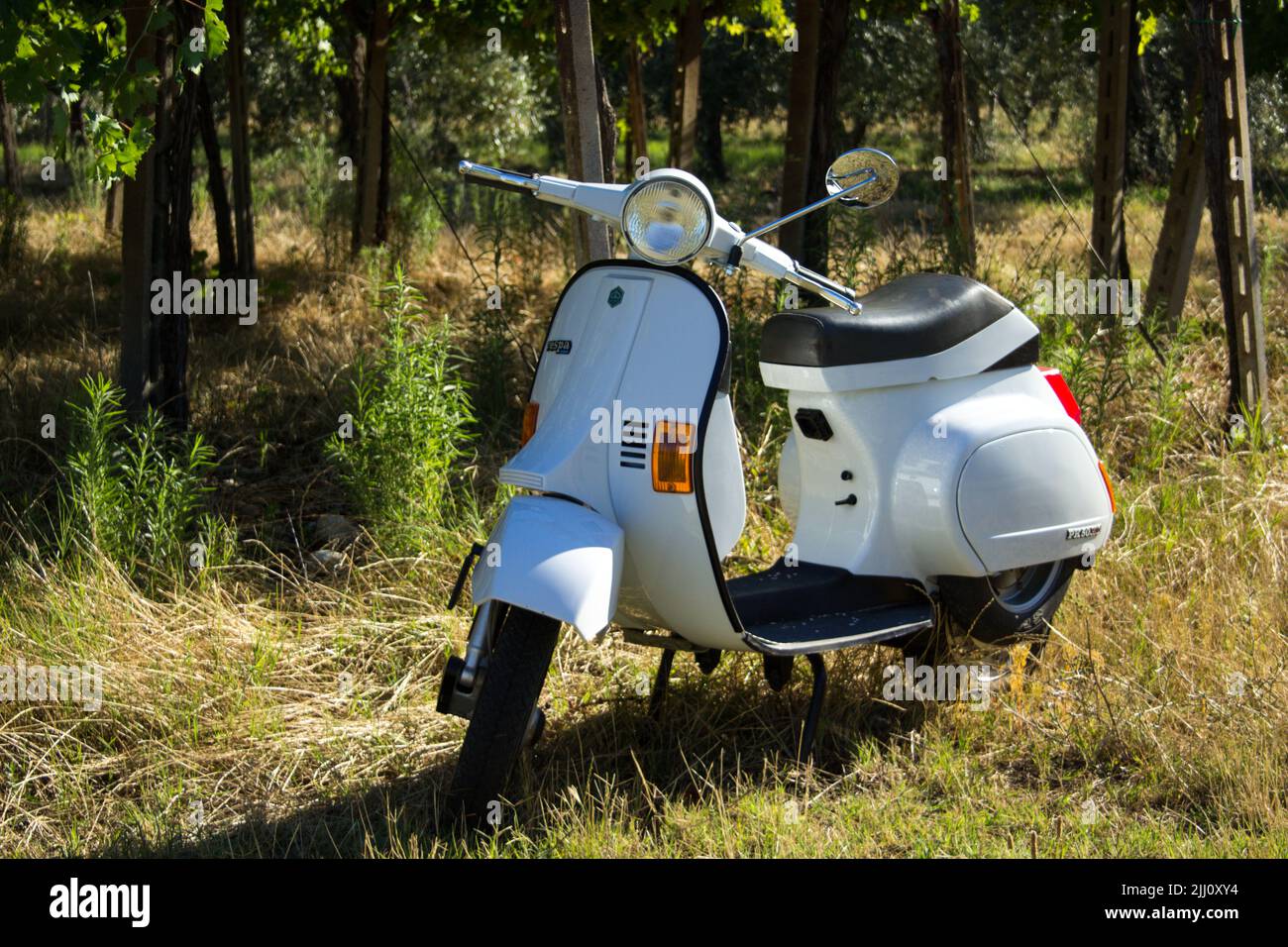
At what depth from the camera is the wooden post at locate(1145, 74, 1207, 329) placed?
6.95 metres

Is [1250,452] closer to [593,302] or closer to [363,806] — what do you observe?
[593,302]

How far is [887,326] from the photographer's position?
134 inches

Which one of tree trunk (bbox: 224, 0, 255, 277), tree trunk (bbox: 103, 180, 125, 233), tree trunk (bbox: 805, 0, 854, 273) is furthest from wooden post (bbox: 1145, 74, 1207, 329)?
tree trunk (bbox: 103, 180, 125, 233)

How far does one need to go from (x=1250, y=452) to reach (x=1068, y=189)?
41.1 ft

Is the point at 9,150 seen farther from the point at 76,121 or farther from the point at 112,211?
the point at 76,121

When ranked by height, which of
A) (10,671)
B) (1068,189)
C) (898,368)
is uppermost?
(1068,189)

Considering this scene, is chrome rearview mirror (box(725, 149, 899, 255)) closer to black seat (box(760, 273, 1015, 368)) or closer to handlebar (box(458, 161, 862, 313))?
handlebar (box(458, 161, 862, 313))

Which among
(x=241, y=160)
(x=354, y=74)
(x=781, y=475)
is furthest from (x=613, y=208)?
(x=354, y=74)

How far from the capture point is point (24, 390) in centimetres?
566

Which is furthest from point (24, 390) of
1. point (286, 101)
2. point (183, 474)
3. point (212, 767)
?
point (286, 101)

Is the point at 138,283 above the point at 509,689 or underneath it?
above

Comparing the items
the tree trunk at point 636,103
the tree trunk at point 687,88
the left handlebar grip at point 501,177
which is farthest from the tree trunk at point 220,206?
the left handlebar grip at point 501,177

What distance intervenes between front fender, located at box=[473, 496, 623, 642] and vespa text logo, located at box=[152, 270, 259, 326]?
2.94 metres

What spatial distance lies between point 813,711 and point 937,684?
0.55 m
